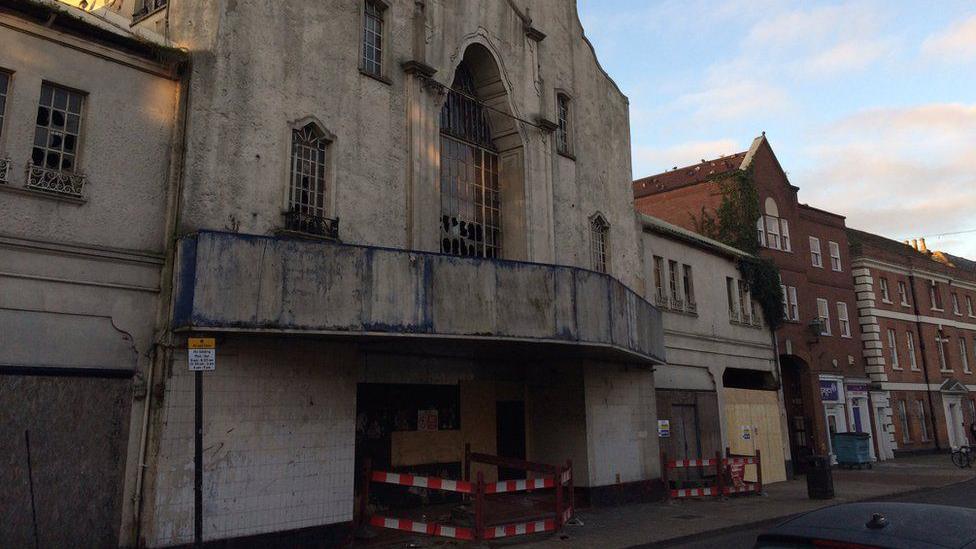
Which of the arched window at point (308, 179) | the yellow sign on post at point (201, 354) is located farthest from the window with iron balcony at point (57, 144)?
the yellow sign on post at point (201, 354)

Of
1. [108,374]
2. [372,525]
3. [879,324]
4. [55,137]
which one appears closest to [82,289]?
[108,374]

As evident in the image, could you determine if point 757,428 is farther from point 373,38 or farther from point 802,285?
point 373,38

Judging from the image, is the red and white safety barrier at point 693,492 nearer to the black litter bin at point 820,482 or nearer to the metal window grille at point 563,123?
the black litter bin at point 820,482

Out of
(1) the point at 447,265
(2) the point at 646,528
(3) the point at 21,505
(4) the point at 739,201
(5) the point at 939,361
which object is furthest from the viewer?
(5) the point at 939,361

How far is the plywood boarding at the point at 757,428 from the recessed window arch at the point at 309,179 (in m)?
17.3

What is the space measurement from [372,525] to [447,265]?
5.31 metres

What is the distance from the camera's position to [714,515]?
16062 millimetres

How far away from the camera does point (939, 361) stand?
40062 millimetres

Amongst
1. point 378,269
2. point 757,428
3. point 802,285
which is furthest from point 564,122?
point 802,285

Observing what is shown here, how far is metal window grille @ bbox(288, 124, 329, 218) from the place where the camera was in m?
12.8

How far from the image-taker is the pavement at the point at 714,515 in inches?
491

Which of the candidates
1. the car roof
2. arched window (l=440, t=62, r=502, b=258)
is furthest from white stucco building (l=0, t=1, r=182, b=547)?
the car roof

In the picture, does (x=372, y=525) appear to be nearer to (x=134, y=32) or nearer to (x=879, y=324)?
(x=134, y=32)

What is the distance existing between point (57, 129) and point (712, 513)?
51.1 feet
